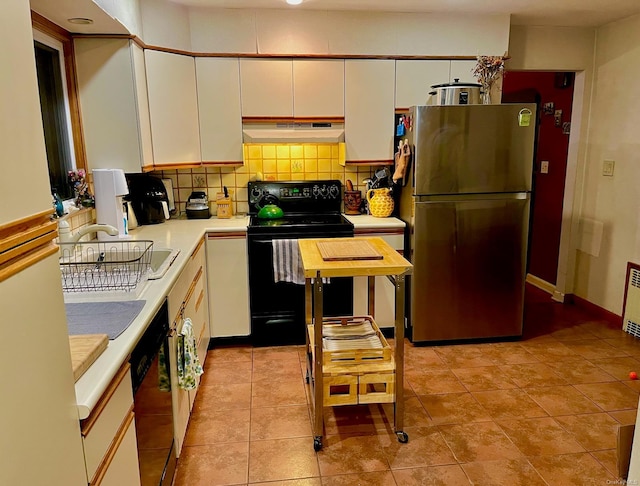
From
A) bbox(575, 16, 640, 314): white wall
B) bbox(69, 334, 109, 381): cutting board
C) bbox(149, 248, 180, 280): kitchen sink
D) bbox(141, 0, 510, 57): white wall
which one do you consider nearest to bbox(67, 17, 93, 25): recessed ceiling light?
bbox(141, 0, 510, 57): white wall

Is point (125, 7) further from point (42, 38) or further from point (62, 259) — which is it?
point (62, 259)

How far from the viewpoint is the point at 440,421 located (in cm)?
237

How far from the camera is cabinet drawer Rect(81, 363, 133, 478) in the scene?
1.05 meters

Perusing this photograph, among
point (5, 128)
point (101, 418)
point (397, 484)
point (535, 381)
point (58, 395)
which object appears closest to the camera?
point (5, 128)

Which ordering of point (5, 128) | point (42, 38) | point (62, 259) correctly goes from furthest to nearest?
point (42, 38) → point (62, 259) → point (5, 128)

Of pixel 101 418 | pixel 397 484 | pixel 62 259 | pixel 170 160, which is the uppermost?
pixel 170 160

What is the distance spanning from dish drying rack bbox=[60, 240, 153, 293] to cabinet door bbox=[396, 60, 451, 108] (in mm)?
2055

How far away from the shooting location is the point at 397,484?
6.35ft

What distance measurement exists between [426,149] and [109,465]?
8.08ft

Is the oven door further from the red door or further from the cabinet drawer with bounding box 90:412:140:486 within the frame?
the red door

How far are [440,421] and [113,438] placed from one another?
5.51 feet

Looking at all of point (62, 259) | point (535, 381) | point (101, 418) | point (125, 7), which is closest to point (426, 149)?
point (535, 381)

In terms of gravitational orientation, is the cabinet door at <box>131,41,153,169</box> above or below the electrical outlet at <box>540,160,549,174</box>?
above

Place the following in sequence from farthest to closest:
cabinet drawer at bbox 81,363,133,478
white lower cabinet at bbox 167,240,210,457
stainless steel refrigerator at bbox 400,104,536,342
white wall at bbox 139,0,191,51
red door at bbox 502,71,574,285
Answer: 1. red door at bbox 502,71,574,285
2. stainless steel refrigerator at bbox 400,104,536,342
3. white wall at bbox 139,0,191,51
4. white lower cabinet at bbox 167,240,210,457
5. cabinet drawer at bbox 81,363,133,478
